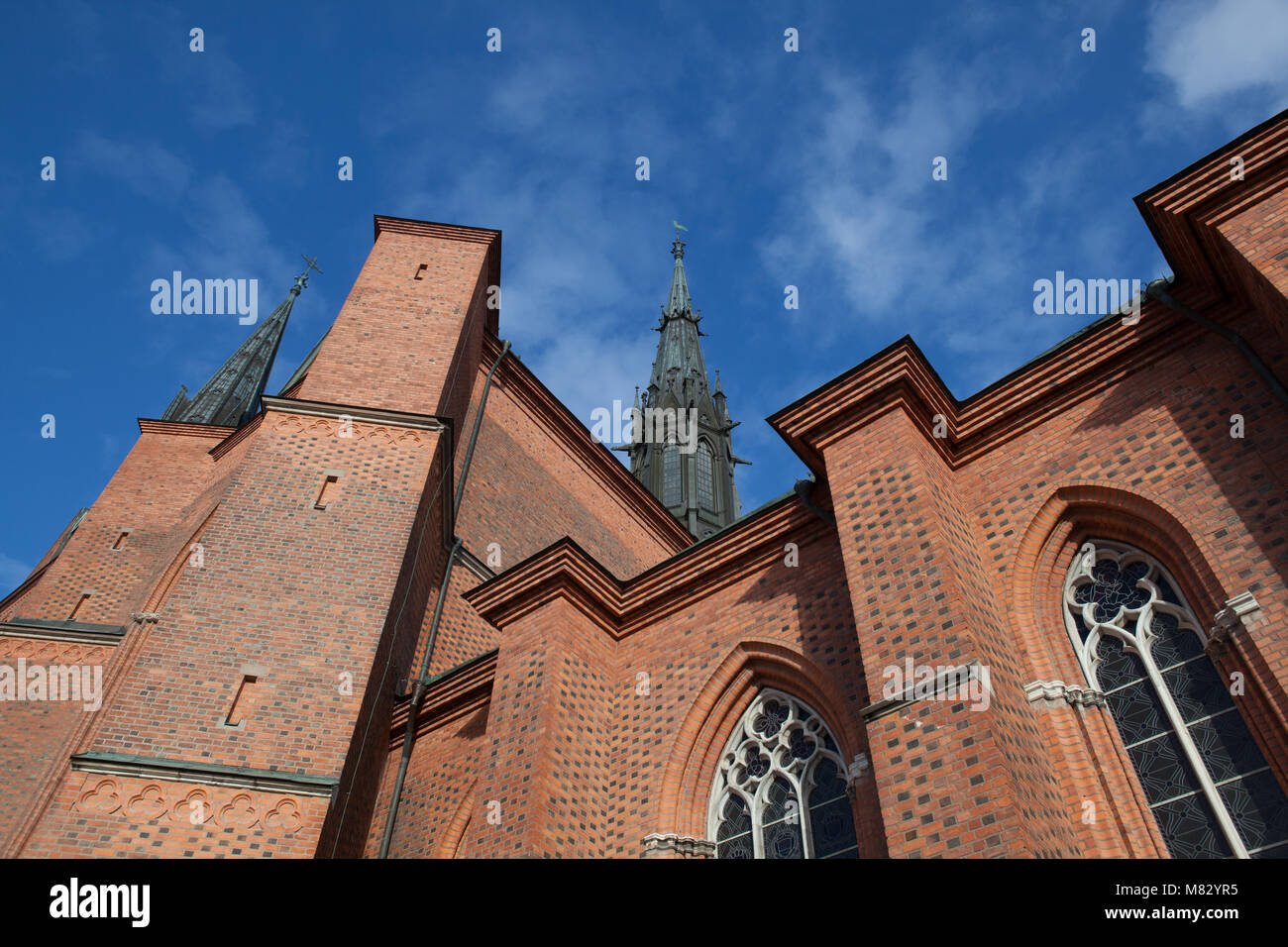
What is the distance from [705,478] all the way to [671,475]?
1.36 metres

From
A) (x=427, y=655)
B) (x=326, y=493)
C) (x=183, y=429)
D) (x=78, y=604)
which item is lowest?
(x=427, y=655)

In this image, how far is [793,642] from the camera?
8953 mm

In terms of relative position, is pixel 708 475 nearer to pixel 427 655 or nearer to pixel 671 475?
pixel 671 475

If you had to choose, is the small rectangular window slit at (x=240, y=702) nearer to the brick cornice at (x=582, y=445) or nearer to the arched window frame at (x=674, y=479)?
the brick cornice at (x=582, y=445)

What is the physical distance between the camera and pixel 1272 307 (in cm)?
676

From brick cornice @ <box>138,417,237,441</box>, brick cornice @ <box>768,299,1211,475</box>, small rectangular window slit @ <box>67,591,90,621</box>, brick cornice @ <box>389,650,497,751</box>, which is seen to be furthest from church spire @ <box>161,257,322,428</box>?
brick cornice @ <box>768,299,1211,475</box>

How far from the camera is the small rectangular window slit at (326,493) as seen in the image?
1109cm

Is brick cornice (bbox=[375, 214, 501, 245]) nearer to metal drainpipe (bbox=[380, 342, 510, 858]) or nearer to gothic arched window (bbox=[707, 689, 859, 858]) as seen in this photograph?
metal drainpipe (bbox=[380, 342, 510, 858])

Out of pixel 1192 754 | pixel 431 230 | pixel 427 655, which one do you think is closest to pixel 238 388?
pixel 431 230

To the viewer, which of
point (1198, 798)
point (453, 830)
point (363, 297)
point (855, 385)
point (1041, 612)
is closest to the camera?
point (1198, 798)

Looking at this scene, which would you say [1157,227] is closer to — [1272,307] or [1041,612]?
[1272,307]
